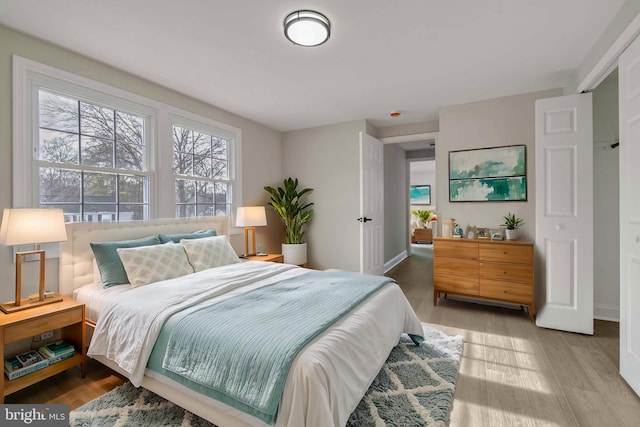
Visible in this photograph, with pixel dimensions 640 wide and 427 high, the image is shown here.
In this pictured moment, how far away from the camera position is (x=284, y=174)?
16.3 feet

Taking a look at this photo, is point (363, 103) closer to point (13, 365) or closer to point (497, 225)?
point (497, 225)

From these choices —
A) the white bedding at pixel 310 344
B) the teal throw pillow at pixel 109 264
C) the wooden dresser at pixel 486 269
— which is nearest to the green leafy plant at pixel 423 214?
the wooden dresser at pixel 486 269

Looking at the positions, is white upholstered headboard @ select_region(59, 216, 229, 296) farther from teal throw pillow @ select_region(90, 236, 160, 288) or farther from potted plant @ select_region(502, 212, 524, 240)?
potted plant @ select_region(502, 212, 524, 240)

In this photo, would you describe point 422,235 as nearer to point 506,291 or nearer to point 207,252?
point 506,291

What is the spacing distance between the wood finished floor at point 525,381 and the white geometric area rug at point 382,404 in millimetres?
102

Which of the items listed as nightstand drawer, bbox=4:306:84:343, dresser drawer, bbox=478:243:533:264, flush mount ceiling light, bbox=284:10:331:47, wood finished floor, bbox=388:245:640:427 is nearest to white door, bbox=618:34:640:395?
wood finished floor, bbox=388:245:640:427

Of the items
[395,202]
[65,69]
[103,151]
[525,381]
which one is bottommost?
[525,381]

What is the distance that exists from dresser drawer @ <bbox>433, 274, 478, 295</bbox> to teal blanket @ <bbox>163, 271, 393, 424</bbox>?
190cm

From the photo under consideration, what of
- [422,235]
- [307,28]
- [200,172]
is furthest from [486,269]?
[422,235]

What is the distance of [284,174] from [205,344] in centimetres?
375

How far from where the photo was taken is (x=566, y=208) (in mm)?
2836

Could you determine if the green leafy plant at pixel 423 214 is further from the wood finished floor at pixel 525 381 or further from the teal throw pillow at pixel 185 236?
the teal throw pillow at pixel 185 236

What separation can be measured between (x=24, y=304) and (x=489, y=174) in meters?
4.48

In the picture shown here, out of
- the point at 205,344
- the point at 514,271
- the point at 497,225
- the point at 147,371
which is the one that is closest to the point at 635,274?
the point at 514,271
